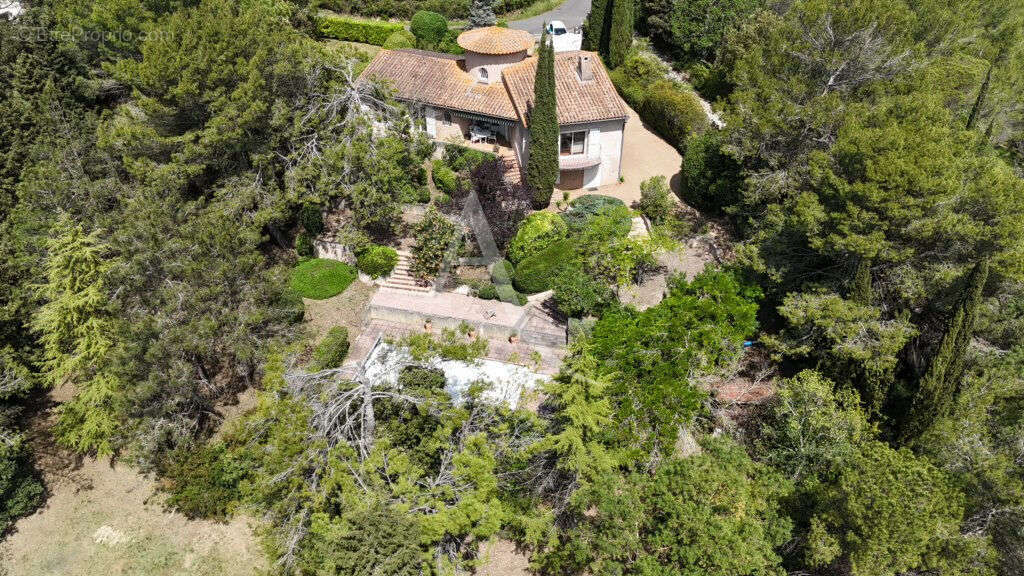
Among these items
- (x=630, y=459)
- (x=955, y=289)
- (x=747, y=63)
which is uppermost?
(x=747, y=63)

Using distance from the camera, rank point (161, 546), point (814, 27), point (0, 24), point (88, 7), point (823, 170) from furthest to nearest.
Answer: point (88, 7)
point (0, 24)
point (814, 27)
point (823, 170)
point (161, 546)

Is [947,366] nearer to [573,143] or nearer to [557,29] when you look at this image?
[573,143]

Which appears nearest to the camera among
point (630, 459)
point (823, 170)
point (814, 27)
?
point (630, 459)

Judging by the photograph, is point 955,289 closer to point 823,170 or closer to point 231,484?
point 823,170

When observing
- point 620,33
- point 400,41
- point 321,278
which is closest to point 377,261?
point 321,278

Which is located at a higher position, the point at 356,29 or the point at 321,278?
the point at 356,29

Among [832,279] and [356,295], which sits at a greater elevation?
[832,279]

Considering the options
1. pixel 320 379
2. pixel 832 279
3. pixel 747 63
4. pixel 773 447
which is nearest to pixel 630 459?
pixel 773 447
